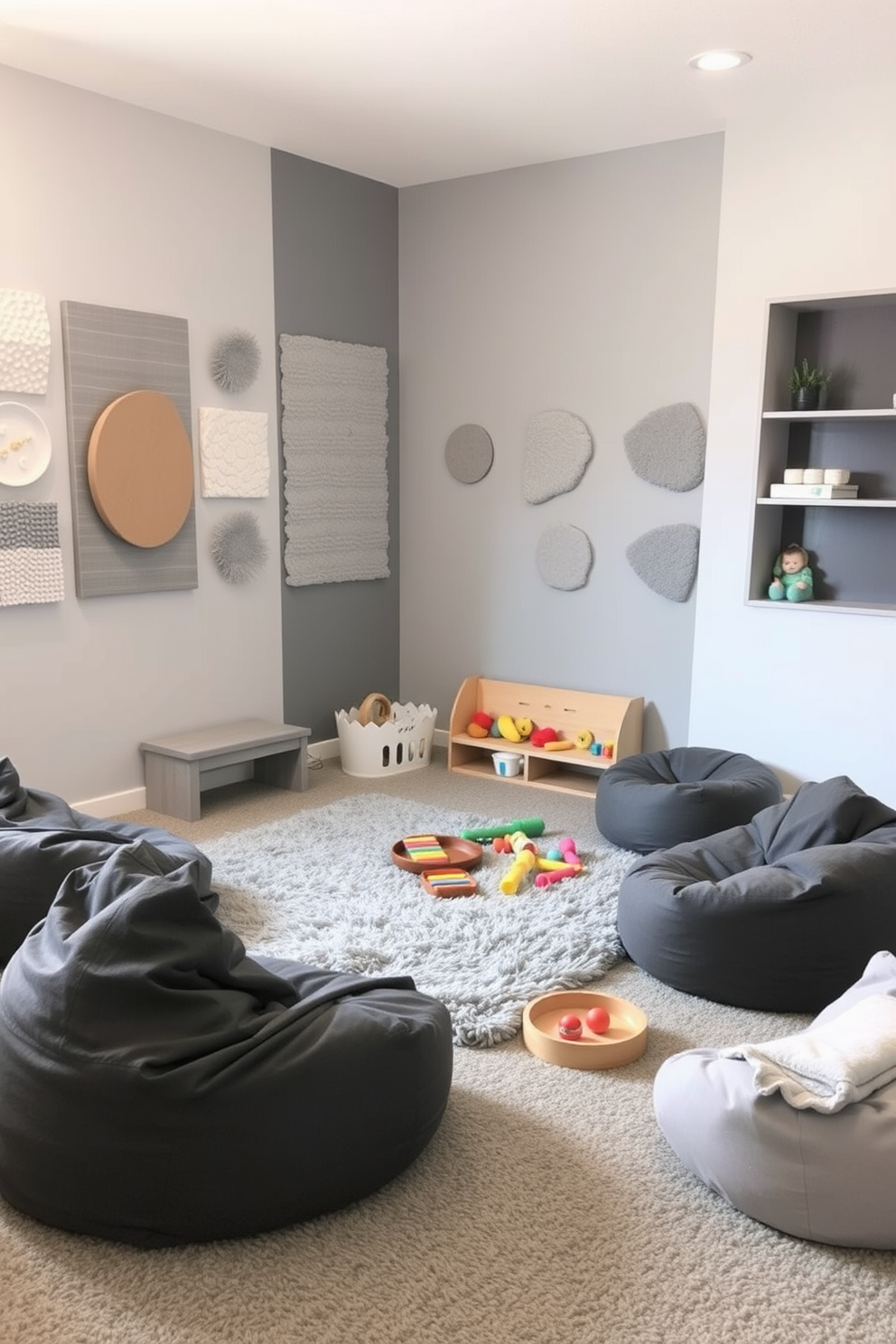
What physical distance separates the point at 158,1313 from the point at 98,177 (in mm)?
3533

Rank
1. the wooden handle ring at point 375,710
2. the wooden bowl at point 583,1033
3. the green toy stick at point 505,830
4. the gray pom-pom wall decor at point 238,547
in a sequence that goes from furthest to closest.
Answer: the wooden handle ring at point 375,710, the gray pom-pom wall decor at point 238,547, the green toy stick at point 505,830, the wooden bowl at point 583,1033

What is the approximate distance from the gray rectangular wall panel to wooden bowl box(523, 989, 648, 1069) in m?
2.29

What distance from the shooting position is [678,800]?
369 cm

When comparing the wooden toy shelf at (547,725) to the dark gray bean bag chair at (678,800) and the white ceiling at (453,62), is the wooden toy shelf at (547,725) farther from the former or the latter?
the white ceiling at (453,62)

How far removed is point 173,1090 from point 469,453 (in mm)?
3749

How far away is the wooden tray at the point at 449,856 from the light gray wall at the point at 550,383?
1267 mm

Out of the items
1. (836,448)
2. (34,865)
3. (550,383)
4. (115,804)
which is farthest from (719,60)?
(115,804)

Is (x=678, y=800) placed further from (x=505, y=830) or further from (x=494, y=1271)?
(x=494, y=1271)

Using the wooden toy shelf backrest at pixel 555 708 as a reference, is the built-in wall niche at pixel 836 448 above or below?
above

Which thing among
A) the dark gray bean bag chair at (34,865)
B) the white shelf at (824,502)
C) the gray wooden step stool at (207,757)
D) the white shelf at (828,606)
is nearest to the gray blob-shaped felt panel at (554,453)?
the white shelf at (824,502)

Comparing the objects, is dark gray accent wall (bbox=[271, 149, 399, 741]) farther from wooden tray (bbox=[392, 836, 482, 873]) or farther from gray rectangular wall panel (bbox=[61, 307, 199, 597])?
wooden tray (bbox=[392, 836, 482, 873])

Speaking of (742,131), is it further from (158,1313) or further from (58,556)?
(158,1313)

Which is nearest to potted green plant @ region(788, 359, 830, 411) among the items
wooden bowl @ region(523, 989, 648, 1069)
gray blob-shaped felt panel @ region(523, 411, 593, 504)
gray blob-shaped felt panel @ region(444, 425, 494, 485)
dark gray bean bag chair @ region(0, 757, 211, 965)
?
gray blob-shaped felt panel @ region(523, 411, 593, 504)

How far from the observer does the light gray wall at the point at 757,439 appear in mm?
3832
